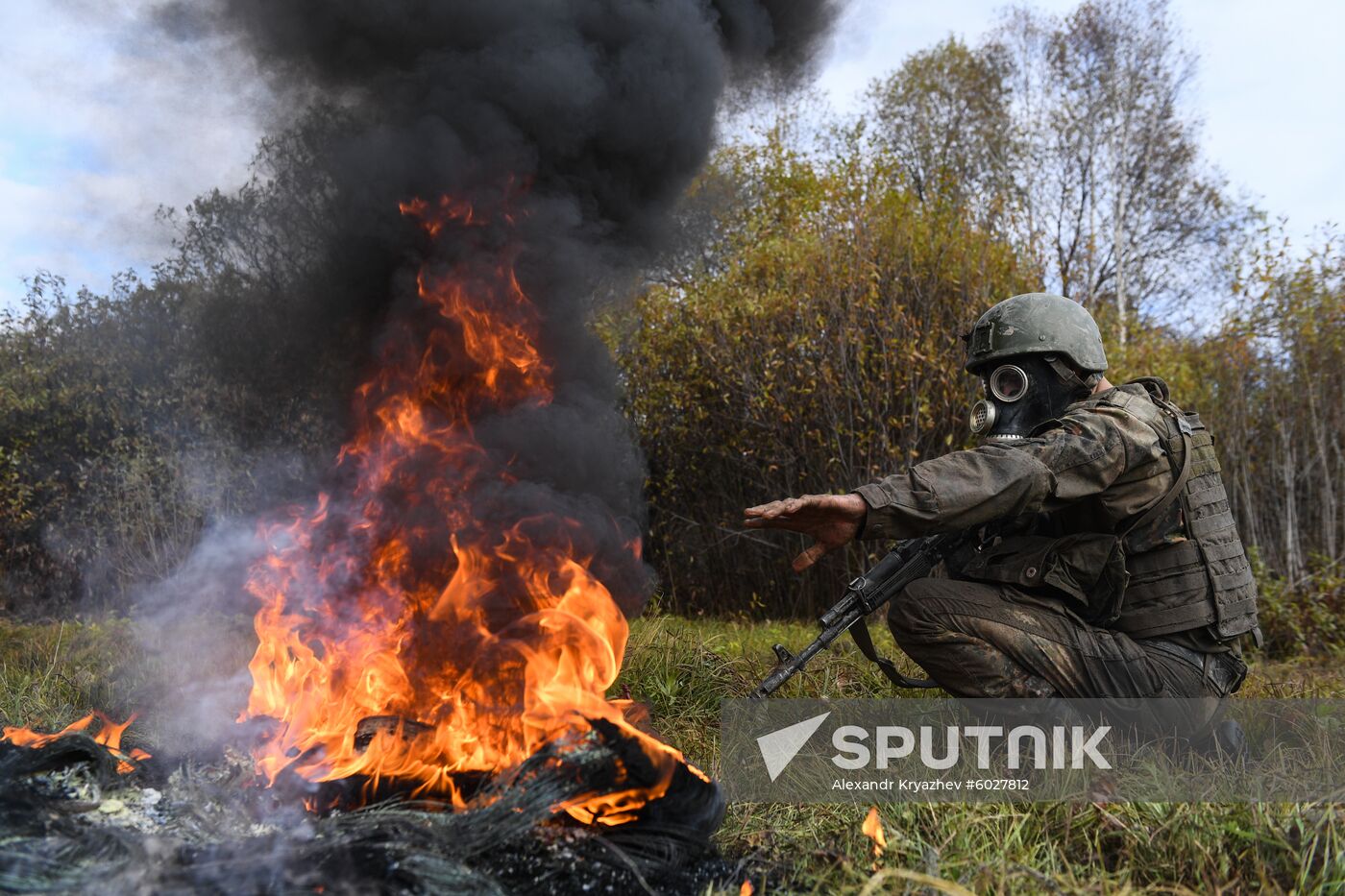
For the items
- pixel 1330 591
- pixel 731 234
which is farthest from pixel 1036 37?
pixel 1330 591

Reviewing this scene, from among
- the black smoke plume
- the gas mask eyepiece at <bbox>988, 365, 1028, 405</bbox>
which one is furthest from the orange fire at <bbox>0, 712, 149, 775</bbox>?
the gas mask eyepiece at <bbox>988, 365, 1028, 405</bbox>

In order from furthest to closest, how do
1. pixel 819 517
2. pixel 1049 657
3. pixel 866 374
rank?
pixel 866 374 → pixel 1049 657 → pixel 819 517

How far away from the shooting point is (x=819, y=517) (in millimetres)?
2801

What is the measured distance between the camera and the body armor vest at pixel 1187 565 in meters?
3.29

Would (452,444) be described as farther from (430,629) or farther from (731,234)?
(731,234)

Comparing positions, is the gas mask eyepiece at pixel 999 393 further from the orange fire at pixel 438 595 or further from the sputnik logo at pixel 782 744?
the orange fire at pixel 438 595

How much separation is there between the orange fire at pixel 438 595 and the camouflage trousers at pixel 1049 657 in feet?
4.02

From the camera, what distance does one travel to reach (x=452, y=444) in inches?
141

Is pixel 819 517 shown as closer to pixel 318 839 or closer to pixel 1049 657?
pixel 1049 657

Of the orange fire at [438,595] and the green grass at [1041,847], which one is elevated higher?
the orange fire at [438,595]

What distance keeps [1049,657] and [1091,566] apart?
0.36m

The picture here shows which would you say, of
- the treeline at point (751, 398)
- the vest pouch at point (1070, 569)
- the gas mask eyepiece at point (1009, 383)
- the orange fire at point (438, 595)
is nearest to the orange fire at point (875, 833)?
the orange fire at point (438, 595)

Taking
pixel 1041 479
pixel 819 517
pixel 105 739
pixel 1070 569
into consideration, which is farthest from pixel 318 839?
pixel 1070 569

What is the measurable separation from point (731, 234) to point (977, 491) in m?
6.08
